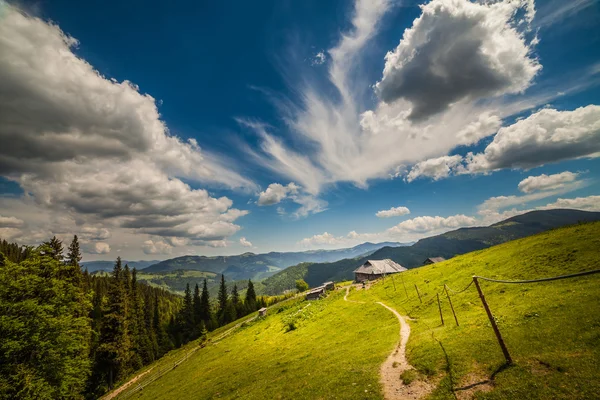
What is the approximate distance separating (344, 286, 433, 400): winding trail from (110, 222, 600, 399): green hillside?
478 millimetres

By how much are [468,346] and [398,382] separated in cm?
536

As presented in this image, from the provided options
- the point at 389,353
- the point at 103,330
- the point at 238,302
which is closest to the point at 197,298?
the point at 238,302

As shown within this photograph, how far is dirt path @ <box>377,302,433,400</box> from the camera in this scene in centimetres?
1284

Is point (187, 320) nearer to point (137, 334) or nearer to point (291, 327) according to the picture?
point (137, 334)

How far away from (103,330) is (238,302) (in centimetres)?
6444

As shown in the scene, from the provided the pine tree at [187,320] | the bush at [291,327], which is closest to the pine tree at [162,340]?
the pine tree at [187,320]

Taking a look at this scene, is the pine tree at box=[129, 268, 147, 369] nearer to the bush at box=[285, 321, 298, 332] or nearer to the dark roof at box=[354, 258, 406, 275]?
the bush at box=[285, 321, 298, 332]

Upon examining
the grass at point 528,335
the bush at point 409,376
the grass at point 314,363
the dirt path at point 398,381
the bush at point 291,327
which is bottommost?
the bush at point 291,327

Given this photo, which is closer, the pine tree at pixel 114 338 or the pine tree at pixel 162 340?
the pine tree at pixel 114 338

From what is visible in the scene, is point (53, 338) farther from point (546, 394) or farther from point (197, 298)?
point (197, 298)

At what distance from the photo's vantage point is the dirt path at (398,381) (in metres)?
12.8

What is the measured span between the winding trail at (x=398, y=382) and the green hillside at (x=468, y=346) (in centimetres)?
48

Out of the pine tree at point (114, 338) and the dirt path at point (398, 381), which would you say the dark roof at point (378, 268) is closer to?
the dirt path at point (398, 381)

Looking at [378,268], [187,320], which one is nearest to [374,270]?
[378,268]
